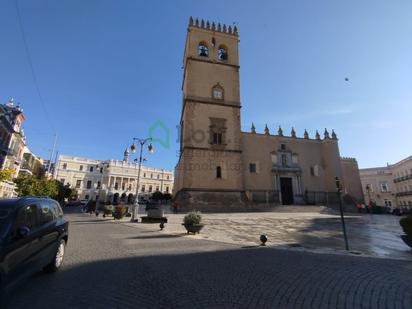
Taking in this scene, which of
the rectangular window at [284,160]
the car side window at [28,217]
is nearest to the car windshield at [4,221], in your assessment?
the car side window at [28,217]

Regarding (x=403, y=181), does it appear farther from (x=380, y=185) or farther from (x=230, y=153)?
(x=230, y=153)

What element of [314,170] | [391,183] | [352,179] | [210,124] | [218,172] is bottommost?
[218,172]

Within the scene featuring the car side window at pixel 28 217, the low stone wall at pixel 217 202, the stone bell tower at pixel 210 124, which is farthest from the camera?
the stone bell tower at pixel 210 124

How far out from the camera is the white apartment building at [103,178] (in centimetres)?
7056

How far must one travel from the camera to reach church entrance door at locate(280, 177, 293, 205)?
34938 mm

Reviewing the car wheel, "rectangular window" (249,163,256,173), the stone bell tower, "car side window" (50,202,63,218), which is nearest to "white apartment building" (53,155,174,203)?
the stone bell tower

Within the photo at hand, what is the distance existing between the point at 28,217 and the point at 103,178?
7447cm

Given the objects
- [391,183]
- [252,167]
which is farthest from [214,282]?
[391,183]

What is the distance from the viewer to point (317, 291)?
173 inches

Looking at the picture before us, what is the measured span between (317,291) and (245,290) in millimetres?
1388

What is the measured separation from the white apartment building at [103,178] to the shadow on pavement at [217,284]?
6943 cm

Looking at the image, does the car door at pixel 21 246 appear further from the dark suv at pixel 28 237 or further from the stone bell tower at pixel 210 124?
the stone bell tower at pixel 210 124

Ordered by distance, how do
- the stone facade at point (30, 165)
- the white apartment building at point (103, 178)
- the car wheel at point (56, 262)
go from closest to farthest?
the car wheel at point (56, 262), the stone facade at point (30, 165), the white apartment building at point (103, 178)

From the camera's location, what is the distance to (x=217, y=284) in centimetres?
464
